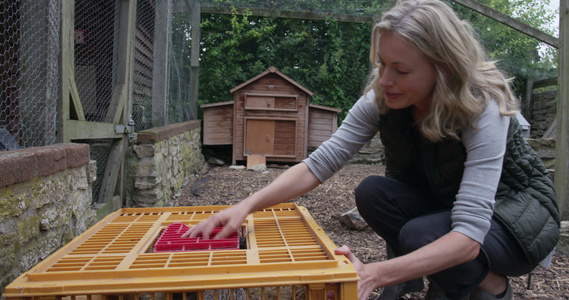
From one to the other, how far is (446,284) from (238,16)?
290 inches

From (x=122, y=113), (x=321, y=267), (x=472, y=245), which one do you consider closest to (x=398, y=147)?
(x=472, y=245)

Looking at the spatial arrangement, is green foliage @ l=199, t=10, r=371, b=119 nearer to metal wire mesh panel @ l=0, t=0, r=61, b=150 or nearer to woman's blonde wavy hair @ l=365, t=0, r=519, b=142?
metal wire mesh panel @ l=0, t=0, r=61, b=150

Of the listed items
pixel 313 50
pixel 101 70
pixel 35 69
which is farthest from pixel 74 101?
pixel 313 50

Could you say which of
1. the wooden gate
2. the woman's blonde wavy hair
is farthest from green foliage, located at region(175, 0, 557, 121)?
the woman's blonde wavy hair

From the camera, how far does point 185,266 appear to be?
1007mm

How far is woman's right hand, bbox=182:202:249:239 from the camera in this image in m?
1.33

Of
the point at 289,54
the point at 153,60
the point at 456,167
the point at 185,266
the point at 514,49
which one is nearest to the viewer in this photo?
the point at 185,266

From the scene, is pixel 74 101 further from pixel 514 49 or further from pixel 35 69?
pixel 514 49

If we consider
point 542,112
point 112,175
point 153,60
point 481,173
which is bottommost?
point 112,175

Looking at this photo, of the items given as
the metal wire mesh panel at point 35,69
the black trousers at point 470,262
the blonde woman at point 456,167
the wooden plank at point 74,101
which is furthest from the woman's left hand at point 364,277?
the wooden plank at point 74,101

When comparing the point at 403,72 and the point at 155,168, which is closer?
the point at 403,72

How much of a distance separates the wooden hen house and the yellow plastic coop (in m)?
5.57

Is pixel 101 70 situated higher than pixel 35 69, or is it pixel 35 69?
pixel 101 70

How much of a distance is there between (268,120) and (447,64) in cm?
585
